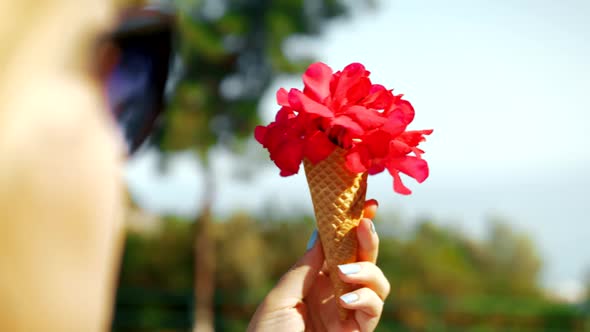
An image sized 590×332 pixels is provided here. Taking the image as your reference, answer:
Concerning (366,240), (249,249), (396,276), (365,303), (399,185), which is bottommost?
(365,303)

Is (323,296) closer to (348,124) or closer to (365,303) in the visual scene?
(365,303)

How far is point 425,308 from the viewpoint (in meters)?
9.07

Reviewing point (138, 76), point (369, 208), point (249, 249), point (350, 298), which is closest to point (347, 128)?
point (369, 208)

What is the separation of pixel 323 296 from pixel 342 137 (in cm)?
42

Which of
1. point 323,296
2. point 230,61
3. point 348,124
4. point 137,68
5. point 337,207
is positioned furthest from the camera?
point 230,61

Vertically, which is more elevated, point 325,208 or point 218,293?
point 218,293

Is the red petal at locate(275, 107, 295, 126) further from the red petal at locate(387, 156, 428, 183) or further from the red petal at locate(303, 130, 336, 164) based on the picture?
the red petal at locate(387, 156, 428, 183)

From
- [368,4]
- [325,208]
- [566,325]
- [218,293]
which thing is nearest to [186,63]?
[368,4]

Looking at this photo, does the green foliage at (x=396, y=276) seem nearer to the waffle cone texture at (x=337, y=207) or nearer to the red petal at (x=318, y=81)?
the waffle cone texture at (x=337, y=207)

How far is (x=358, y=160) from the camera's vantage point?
1.34m

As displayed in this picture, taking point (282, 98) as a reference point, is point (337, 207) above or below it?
below

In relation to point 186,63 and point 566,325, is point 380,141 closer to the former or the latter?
point 566,325

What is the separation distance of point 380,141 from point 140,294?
9.29 m

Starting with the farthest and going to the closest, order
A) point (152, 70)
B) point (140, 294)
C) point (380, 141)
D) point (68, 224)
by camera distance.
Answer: point (140, 294), point (380, 141), point (152, 70), point (68, 224)
